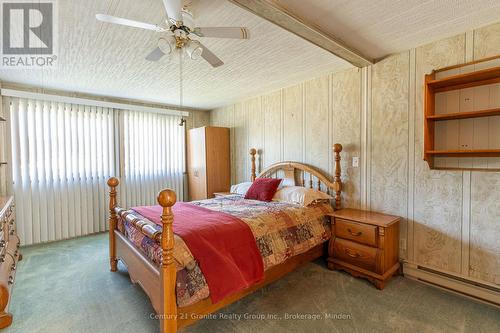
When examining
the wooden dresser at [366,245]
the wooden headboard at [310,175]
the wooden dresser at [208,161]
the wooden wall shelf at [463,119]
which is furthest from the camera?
the wooden dresser at [208,161]

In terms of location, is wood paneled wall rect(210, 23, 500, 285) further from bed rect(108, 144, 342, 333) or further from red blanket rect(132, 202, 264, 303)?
red blanket rect(132, 202, 264, 303)

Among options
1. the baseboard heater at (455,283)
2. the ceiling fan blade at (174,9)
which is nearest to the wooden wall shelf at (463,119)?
the baseboard heater at (455,283)

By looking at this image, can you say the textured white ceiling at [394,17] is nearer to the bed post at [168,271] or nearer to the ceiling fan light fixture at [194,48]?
the ceiling fan light fixture at [194,48]

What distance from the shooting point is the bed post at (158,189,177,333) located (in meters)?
1.62

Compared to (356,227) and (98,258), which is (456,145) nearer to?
(356,227)

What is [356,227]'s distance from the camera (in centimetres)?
261

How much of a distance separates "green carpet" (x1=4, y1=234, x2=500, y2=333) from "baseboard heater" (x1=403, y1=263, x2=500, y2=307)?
0.08 metres

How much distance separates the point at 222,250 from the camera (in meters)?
1.96

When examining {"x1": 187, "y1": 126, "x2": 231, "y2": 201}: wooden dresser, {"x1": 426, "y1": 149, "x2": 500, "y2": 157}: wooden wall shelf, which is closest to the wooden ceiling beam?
{"x1": 426, "y1": 149, "x2": 500, "y2": 157}: wooden wall shelf

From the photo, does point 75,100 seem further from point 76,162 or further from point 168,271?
point 168,271

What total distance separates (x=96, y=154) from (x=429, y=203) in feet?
16.0

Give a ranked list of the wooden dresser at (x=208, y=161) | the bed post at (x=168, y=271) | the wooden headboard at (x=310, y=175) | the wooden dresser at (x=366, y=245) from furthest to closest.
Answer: the wooden dresser at (x=208, y=161) < the wooden headboard at (x=310, y=175) < the wooden dresser at (x=366, y=245) < the bed post at (x=168, y=271)

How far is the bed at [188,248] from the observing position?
1652mm

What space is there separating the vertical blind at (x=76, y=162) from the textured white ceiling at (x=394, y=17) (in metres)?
3.83
